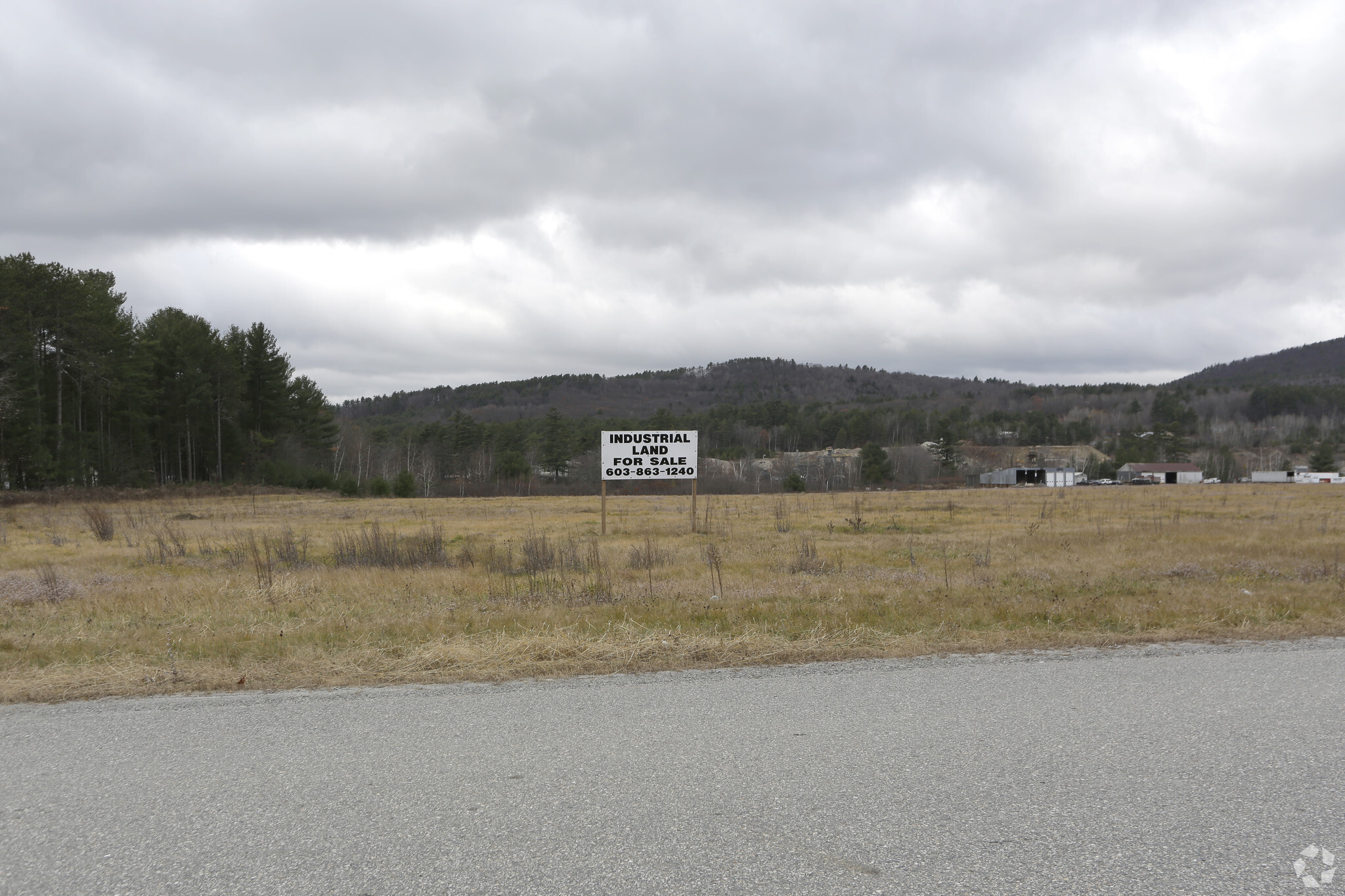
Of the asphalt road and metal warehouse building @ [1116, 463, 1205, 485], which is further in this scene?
metal warehouse building @ [1116, 463, 1205, 485]

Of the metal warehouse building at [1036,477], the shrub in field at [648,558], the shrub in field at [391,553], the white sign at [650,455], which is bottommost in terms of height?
the metal warehouse building at [1036,477]

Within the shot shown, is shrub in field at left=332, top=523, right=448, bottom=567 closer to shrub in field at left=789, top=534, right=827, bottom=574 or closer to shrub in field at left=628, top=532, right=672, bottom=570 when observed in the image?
shrub in field at left=628, top=532, right=672, bottom=570

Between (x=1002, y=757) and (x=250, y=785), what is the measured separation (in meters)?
4.46

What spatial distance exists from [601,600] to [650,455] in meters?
12.0

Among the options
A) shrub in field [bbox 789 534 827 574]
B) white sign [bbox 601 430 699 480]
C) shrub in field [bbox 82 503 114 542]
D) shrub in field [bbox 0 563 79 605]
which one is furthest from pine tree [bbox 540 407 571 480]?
shrub in field [bbox 0 563 79 605]

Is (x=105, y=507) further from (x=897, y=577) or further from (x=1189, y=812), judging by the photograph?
(x=1189, y=812)

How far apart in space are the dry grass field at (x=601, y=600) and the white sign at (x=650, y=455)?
1946 millimetres

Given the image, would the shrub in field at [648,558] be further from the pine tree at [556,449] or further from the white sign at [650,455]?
the pine tree at [556,449]

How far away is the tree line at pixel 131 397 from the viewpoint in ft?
143

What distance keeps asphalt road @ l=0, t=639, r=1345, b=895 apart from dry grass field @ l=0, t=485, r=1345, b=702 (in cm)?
112

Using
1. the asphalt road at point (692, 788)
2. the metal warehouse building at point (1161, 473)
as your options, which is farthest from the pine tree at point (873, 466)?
the asphalt road at point (692, 788)

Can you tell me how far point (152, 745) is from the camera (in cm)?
525
